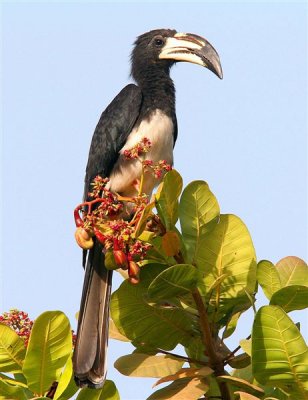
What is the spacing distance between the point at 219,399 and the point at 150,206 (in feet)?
2.52

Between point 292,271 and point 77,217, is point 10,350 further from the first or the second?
point 292,271

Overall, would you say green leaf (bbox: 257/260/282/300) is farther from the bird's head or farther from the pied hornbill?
the bird's head

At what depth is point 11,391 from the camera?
9.23ft

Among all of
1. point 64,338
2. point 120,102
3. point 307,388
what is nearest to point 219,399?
point 307,388

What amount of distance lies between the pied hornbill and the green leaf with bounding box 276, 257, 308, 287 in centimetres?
118

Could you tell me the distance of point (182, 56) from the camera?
5.26 meters

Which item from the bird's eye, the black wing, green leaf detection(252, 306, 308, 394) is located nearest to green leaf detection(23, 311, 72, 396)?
green leaf detection(252, 306, 308, 394)

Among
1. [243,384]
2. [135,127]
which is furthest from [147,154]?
[243,384]

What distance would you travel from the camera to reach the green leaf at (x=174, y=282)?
9.16ft

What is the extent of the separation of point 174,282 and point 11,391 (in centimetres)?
71

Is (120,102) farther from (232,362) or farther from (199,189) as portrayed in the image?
(232,362)

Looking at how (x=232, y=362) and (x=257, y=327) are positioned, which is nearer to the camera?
(x=257, y=327)

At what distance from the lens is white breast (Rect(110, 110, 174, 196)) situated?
472 cm

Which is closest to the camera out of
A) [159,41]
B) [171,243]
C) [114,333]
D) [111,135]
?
[171,243]
